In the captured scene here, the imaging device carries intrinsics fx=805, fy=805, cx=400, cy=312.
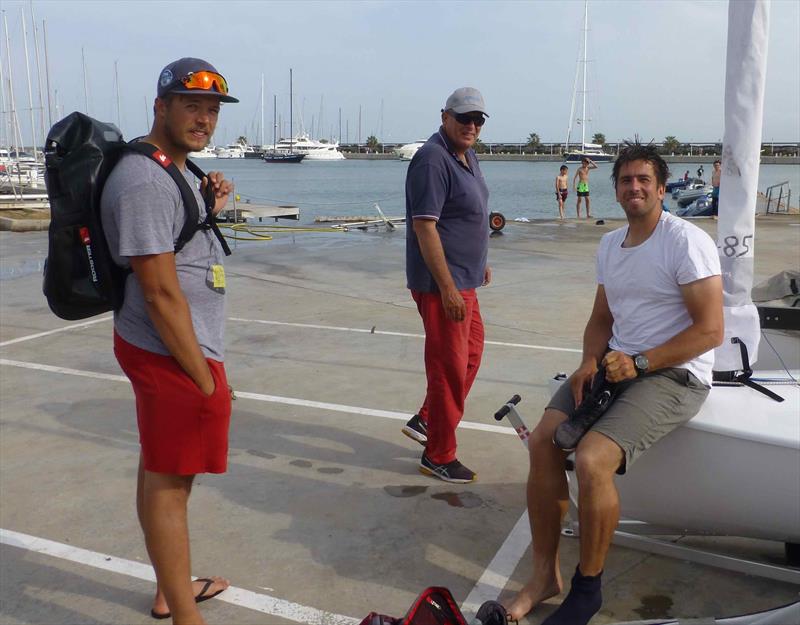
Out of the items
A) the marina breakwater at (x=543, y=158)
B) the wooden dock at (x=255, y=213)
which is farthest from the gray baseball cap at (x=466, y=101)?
the marina breakwater at (x=543, y=158)

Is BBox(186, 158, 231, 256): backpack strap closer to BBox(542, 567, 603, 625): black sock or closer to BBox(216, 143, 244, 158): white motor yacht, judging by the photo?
BBox(542, 567, 603, 625): black sock

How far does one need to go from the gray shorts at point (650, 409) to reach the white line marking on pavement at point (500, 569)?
30.4 inches

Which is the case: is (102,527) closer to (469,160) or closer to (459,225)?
(459,225)

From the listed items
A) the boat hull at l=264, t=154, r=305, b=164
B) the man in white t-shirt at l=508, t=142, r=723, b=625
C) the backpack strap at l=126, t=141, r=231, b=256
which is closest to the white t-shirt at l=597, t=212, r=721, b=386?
the man in white t-shirt at l=508, t=142, r=723, b=625

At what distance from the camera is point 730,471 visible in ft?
10.2

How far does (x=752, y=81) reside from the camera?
3686mm

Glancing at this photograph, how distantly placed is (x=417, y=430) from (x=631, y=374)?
186cm

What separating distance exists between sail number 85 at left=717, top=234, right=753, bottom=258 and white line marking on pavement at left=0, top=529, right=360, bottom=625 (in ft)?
7.82

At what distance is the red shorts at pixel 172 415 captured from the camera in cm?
270

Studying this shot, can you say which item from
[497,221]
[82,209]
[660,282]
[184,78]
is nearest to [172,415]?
[82,209]

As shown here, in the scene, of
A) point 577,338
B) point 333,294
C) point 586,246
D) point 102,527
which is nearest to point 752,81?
point 102,527

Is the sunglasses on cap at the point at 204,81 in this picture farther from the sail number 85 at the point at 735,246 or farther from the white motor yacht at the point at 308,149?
the white motor yacht at the point at 308,149

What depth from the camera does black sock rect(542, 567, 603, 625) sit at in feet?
9.88

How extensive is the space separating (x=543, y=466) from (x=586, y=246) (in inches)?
517
